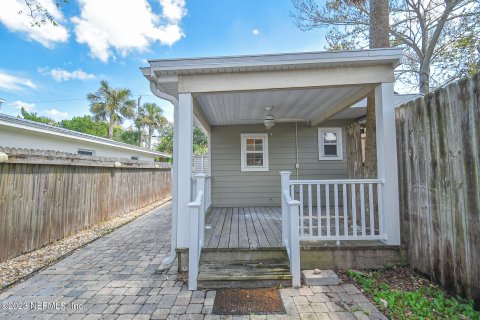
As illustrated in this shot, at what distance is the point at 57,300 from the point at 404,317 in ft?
11.5

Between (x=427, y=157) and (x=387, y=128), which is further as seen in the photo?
(x=387, y=128)

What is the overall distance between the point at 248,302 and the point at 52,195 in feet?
14.1

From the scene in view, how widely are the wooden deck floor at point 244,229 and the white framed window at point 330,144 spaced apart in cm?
208

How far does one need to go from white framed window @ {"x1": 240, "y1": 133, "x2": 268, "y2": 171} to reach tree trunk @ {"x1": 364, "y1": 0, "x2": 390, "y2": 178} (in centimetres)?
290

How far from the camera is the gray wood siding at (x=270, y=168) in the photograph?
6344mm

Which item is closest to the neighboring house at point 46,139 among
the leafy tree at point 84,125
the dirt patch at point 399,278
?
the dirt patch at point 399,278

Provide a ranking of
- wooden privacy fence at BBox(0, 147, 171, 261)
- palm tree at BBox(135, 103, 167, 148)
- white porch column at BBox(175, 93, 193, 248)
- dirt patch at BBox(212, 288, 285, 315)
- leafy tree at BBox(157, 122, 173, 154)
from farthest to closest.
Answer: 1. leafy tree at BBox(157, 122, 173, 154)
2. palm tree at BBox(135, 103, 167, 148)
3. wooden privacy fence at BBox(0, 147, 171, 261)
4. white porch column at BBox(175, 93, 193, 248)
5. dirt patch at BBox(212, 288, 285, 315)

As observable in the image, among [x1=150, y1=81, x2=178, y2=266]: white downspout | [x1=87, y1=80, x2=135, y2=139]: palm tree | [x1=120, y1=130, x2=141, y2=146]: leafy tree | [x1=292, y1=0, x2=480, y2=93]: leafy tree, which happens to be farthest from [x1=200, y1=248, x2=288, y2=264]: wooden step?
[x1=120, y1=130, x2=141, y2=146]: leafy tree

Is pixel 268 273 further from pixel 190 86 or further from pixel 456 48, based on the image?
pixel 456 48

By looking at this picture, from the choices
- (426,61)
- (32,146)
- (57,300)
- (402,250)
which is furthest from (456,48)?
(32,146)

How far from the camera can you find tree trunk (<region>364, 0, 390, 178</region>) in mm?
3777

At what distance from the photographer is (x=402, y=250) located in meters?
3.07

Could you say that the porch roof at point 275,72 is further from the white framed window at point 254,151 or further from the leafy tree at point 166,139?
the leafy tree at point 166,139

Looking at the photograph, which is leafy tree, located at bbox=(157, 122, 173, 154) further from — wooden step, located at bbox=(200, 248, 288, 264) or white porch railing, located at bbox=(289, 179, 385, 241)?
wooden step, located at bbox=(200, 248, 288, 264)
